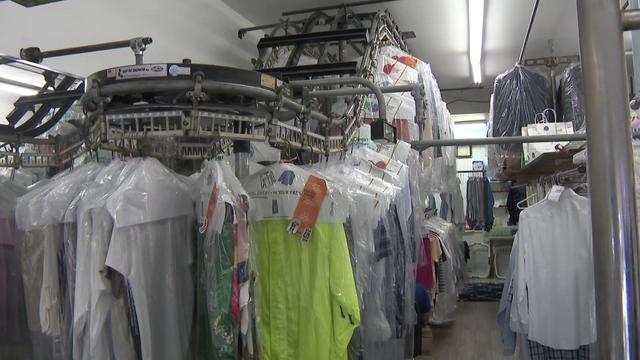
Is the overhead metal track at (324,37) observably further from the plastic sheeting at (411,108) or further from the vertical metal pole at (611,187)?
the vertical metal pole at (611,187)

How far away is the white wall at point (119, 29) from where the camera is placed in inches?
88.0

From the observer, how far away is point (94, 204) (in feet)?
4.81

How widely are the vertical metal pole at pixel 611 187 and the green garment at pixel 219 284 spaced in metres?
1.22

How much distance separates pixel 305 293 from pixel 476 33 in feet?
14.0

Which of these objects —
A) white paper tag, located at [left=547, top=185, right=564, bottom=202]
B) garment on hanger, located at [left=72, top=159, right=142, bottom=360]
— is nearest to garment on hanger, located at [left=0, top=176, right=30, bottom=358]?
garment on hanger, located at [left=72, top=159, right=142, bottom=360]

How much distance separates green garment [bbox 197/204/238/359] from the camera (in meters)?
A: 1.43

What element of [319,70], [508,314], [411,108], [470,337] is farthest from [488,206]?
[319,70]

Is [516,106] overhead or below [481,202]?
overhead

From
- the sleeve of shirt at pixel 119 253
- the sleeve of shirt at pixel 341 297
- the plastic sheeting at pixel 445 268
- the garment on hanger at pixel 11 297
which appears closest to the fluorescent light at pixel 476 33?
the plastic sheeting at pixel 445 268

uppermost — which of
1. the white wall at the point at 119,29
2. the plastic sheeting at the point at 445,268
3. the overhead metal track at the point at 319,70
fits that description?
the white wall at the point at 119,29

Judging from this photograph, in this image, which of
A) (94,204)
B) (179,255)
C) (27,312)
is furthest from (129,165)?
(27,312)

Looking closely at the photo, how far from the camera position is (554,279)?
8.76ft

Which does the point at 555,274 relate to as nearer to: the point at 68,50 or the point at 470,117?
the point at 68,50

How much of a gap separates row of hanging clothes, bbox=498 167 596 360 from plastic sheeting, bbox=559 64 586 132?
5.14 ft
